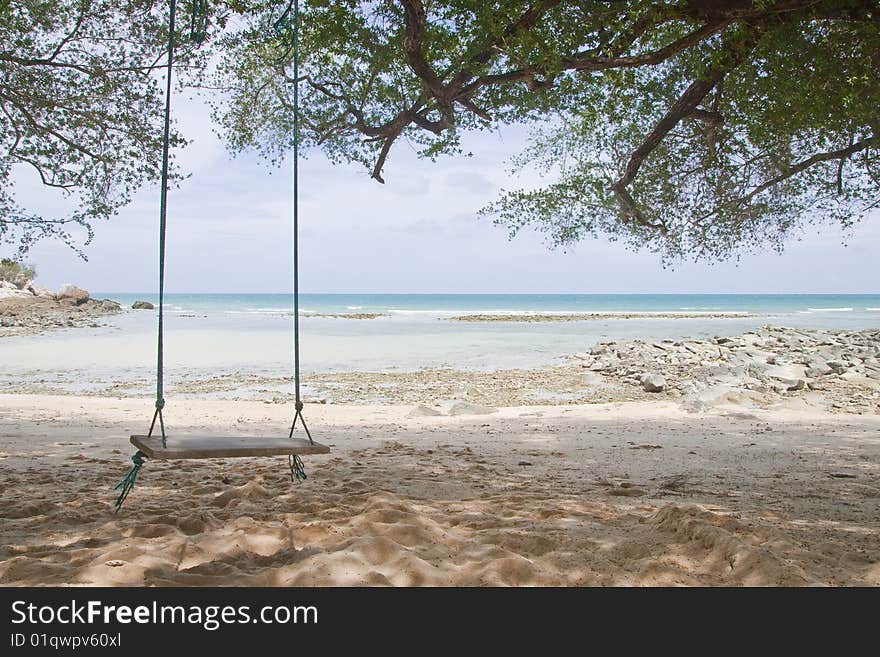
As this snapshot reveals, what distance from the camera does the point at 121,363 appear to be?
17.2 m

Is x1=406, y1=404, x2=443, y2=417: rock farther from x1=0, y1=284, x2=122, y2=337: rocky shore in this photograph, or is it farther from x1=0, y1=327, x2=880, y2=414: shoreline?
x1=0, y1=284, x2=122, y2=337: rocky shore

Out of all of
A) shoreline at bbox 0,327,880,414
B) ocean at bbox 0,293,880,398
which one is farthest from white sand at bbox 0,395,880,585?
ocean at bbox 0,293,880,398

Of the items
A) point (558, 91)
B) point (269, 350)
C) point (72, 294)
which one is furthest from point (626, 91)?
point (72, 294)

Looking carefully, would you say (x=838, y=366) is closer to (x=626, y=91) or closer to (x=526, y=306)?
(x=626, y=91)

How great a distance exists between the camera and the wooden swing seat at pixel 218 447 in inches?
144

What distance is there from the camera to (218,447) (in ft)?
12.5

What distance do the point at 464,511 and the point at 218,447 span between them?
57.6 inches

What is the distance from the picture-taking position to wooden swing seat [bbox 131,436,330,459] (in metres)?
3.64

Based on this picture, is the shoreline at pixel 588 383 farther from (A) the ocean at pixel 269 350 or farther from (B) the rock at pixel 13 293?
(B) the rock at pixel 13 293

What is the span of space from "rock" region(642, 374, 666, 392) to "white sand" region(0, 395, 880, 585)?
5150 millimetres
